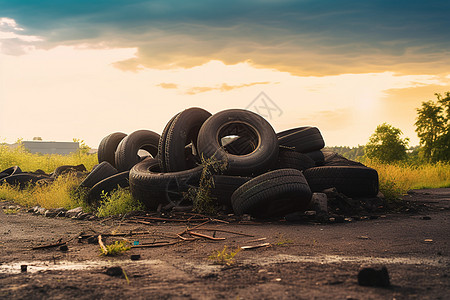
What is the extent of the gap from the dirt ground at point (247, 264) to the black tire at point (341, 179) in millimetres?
1657

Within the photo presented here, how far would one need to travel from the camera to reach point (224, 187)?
8172mm

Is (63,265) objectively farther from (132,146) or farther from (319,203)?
(132,146)

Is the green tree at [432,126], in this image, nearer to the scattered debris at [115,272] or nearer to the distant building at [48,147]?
the scattered debris at [115,272]

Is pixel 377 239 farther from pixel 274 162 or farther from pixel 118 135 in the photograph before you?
pixel 118 135

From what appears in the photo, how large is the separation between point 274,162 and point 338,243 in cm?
391

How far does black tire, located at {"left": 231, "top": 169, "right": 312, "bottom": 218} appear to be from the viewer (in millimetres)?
7324

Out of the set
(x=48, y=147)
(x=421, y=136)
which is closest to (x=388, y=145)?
(x=421, y=136)

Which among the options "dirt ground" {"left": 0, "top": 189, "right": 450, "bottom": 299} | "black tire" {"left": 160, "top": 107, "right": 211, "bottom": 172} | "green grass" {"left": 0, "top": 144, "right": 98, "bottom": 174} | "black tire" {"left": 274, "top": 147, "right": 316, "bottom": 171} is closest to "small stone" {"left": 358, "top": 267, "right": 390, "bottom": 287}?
"dirt ground" {"left": 0, "top": 189, "right": 450, "bottom": 299}

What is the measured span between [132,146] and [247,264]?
869 centimetres

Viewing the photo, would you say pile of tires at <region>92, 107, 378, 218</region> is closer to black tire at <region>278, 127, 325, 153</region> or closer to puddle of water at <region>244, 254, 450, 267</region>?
black tire at <region>278, 127, 325, 153</region>

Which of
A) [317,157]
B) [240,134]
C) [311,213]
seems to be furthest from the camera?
[317,157]

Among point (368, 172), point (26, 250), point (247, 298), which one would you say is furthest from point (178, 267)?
point (368, 172)

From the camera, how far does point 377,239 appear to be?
5840 millimetres

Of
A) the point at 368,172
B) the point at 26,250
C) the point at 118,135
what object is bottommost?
the point at 26,250
